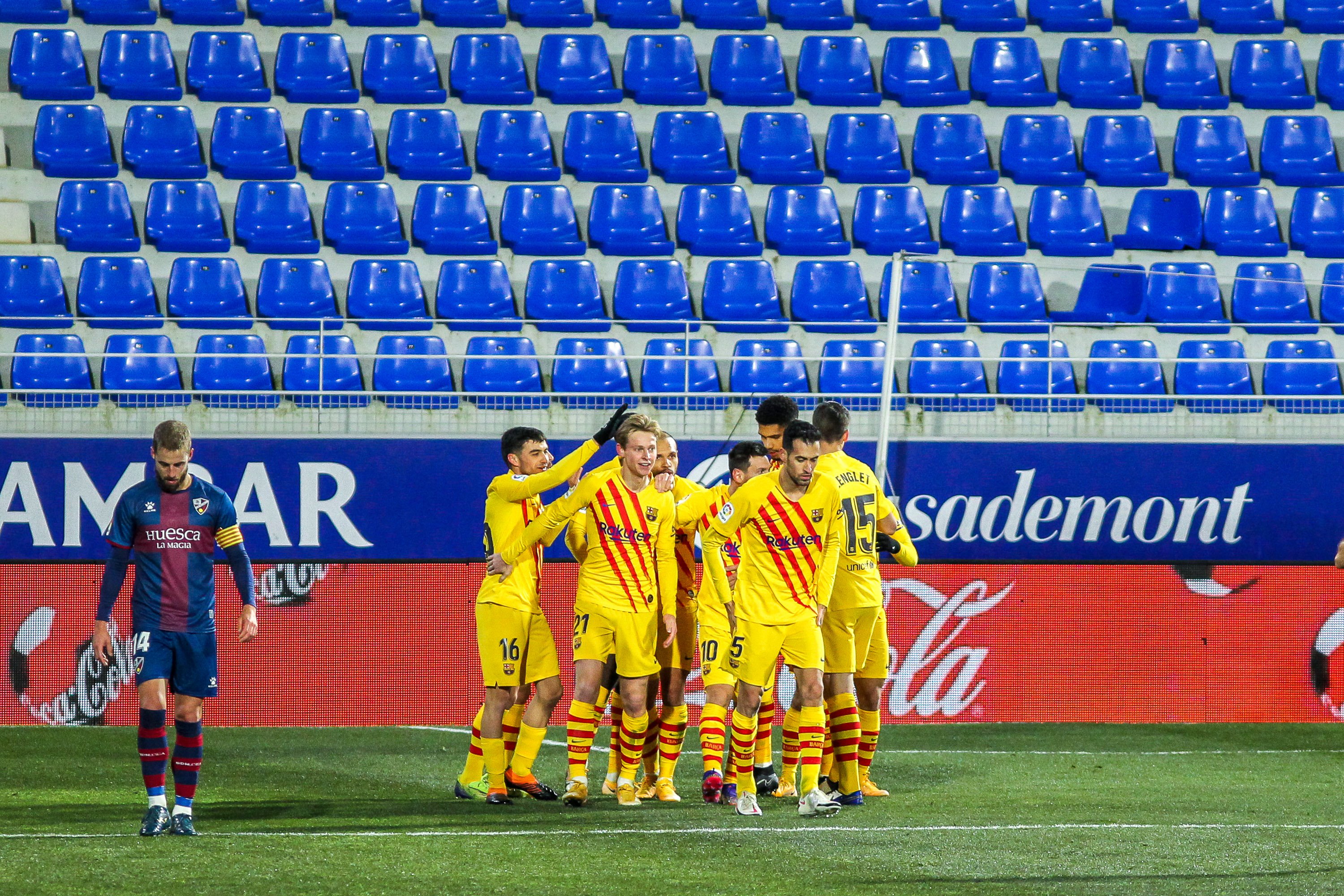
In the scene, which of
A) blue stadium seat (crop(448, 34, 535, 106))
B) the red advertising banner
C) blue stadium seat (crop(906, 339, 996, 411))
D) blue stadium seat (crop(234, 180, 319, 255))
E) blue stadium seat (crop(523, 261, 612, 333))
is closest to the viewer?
the red advertising banner

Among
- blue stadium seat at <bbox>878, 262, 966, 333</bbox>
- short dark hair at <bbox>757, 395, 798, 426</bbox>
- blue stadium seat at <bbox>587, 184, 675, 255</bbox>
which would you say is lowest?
short dark hair at <bbox>757, 395, 798, 426</bbox>

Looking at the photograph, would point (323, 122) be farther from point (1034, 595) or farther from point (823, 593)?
point (823, 593)

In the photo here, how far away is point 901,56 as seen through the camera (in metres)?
17.5

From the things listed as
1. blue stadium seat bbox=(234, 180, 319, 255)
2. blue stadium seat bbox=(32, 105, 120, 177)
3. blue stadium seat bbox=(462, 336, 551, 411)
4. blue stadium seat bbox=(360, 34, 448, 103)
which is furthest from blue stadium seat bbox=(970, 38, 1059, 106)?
blue stadium seat bbox=(32, 105, 120, 177)

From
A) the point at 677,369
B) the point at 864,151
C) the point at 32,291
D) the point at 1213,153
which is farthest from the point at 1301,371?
the point at 32,291

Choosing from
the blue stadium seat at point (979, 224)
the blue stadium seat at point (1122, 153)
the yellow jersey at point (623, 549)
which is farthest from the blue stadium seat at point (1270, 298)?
the yellow jersey at point (623, 549)

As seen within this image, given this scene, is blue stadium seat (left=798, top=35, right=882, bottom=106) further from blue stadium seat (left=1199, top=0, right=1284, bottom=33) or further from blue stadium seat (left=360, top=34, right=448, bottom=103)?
blue stadium seat (left=1199, top=0, right=1284, bottom=33)

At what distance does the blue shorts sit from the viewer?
6.99 metres

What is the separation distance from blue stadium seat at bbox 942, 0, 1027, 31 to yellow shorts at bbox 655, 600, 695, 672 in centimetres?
1104

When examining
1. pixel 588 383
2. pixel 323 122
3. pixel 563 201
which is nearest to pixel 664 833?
pixel 588 383

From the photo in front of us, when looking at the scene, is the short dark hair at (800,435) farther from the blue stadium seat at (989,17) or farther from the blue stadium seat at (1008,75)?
the blue stadium seat at (989,17)

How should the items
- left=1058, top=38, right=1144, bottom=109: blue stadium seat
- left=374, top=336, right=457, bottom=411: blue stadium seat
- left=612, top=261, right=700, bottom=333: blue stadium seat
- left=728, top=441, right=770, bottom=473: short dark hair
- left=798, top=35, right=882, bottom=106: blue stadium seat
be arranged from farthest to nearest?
left=1058, top=38, right=1144, bottom=109: blue stadium seat, left=798, top=35, right=882, bottom=106: blue stadium seat, left=612, top=261, right=700, bottom=333: blue stadium seat, left=374, top=336, right=457, bottom=411: blue stadium seat, left=728, top=441, right=770, bottom=473: short dark hair

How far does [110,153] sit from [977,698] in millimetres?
9859

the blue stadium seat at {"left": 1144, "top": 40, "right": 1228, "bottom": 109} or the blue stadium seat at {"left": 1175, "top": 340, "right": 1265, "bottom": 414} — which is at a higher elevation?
the blue stadium seat at {"left": 1144, "top": 40, "right": 1228, "bottom": 109}
